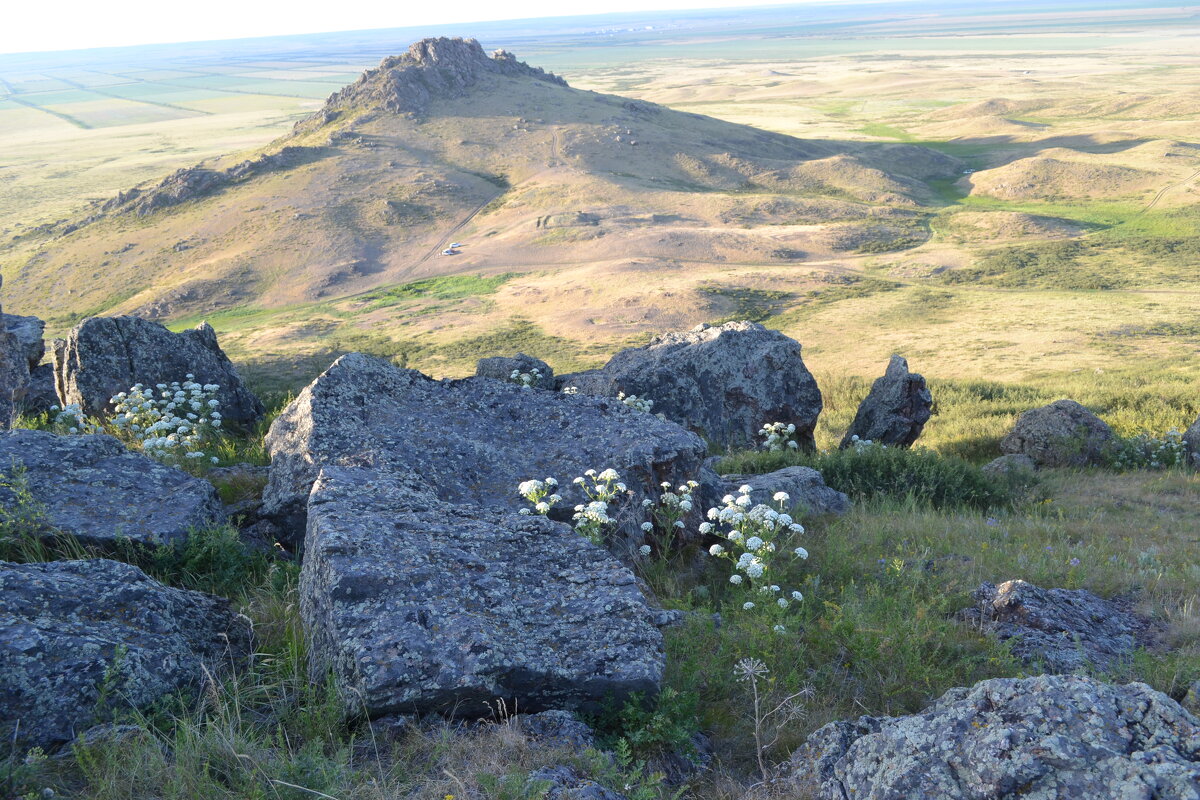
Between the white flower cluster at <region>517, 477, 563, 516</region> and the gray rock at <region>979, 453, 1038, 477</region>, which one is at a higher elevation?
the white flower cluster at <region>517, 477, 563, 516</region>

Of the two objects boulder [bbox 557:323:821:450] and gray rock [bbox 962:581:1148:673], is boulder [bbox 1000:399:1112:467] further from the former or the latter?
gray rock [bbox 962:581:1148:673]

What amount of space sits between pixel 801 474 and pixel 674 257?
41.1m

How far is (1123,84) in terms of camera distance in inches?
5797

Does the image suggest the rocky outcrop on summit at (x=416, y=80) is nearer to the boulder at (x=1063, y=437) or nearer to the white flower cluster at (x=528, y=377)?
the white flower cluster at (x=528, y=377)

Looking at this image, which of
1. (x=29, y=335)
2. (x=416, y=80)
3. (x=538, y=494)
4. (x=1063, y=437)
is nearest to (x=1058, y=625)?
(x=538, y=494)

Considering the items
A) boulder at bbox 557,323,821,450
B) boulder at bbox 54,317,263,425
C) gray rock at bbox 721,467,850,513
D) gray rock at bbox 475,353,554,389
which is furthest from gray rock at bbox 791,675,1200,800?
gray rock at bbox 475,353,554,389

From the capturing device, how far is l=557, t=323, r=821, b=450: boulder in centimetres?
1417

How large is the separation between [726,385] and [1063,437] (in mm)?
5569

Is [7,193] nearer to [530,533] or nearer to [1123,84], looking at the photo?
[530,533]

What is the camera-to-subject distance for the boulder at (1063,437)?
44.6 feet

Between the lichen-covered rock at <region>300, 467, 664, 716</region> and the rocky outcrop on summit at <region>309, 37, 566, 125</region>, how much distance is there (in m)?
76.4

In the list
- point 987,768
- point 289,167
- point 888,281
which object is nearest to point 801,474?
point 987,768

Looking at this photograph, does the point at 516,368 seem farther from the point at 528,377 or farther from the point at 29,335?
the point at 29,335

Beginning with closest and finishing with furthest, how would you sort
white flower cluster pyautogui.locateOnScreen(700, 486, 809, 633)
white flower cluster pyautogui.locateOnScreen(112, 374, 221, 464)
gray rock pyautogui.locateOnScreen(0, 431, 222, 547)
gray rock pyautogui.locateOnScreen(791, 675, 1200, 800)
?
gray rock pyautogui.locateOnScreen(791, 675, 1200, 800), white flower cluster pyautogui.locateOnScreen(700, 486, 809, 633), gray rock pyautogui.locateOnScreen(0, 431, 222, 547), white flower cluster pyautogui.locateOnScreen(112, 374, 221, 464)
